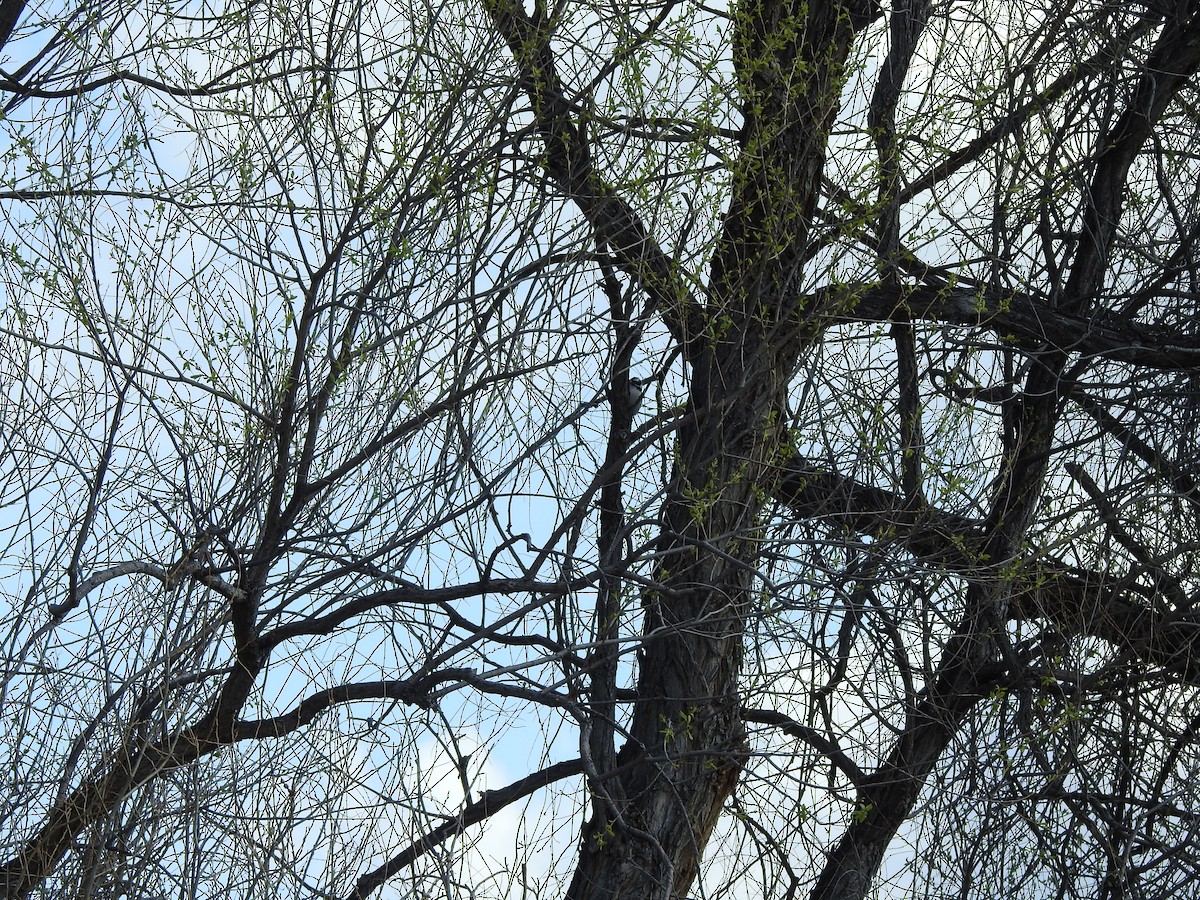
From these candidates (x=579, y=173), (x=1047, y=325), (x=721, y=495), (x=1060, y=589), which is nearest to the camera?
(x=579, y=173)

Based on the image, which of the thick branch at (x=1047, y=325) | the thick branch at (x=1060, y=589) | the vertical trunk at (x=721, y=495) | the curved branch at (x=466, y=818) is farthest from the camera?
the thick branch at (x=1047, y=325)

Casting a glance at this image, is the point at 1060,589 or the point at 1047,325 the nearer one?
the point at 1060,589

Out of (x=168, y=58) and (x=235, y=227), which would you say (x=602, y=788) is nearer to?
(x=235, y=227)

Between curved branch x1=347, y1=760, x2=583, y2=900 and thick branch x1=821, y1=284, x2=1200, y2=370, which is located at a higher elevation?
thick branch x1=821, y1=284, x2=1200, y2=370

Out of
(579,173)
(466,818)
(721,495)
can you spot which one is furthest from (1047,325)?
(466,818)

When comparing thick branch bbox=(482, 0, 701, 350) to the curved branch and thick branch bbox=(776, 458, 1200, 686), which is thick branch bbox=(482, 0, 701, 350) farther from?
the curved branch

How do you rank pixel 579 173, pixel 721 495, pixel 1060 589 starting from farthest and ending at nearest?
pixel 1060 589, pixel 721 495, pixel 579 173

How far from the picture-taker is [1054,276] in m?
6.38

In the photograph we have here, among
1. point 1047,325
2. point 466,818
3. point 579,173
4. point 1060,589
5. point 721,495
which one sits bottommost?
point 466,818

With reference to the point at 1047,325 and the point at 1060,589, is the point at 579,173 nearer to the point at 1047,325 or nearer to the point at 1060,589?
the point at 1047,325

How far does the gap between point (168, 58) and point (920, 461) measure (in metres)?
3.73

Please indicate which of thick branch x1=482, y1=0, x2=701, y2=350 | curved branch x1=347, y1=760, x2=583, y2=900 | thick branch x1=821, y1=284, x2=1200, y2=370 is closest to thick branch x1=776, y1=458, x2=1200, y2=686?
thick branch x1=821, y1=284, x2=1200, y2=370

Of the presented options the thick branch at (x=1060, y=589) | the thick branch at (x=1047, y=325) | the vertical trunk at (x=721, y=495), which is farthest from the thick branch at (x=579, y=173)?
the thick branch at (x=1047, y=325)

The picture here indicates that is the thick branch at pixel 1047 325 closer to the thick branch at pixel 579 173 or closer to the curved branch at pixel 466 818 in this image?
the thick branch at pixel 579 173
